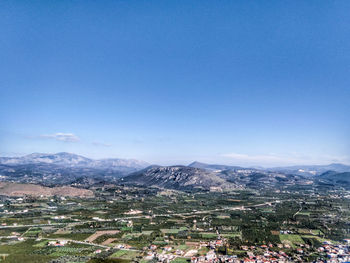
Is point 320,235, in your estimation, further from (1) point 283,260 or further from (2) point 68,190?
(2) point 68,190

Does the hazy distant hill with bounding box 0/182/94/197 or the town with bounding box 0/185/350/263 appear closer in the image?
the town with bounding box 0/185/350/263

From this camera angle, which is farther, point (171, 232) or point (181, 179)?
point (181, 179)

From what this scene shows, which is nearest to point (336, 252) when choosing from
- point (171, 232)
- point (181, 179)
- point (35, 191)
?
point (171, 232)

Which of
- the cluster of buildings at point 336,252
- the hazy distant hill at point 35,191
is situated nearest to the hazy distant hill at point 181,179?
the hazy distant hill at point 35,191

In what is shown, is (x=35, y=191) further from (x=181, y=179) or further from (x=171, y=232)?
(x=181, y=179)

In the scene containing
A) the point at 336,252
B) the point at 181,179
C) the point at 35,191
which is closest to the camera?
the point at 336,252

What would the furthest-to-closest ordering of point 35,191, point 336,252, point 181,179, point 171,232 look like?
point 181,179
point 35,191
point 171,232
point 336,252

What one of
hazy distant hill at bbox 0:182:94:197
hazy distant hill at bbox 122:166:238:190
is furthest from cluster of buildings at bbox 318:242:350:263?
hazy distant hill at bbox 122:166:238:190

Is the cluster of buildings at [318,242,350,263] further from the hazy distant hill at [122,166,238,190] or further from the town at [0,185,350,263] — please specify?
the hazy distant hill at [122,166,238,190]

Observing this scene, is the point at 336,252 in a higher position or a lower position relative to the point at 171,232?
higher

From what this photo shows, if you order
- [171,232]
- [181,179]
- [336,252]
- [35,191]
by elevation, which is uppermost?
[181,179]

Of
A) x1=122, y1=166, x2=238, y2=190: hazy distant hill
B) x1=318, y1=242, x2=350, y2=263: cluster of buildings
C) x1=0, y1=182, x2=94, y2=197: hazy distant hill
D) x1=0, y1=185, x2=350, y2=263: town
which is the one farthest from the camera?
x1=122, y1=166, x2=238, y2=190: hazy distant hill
